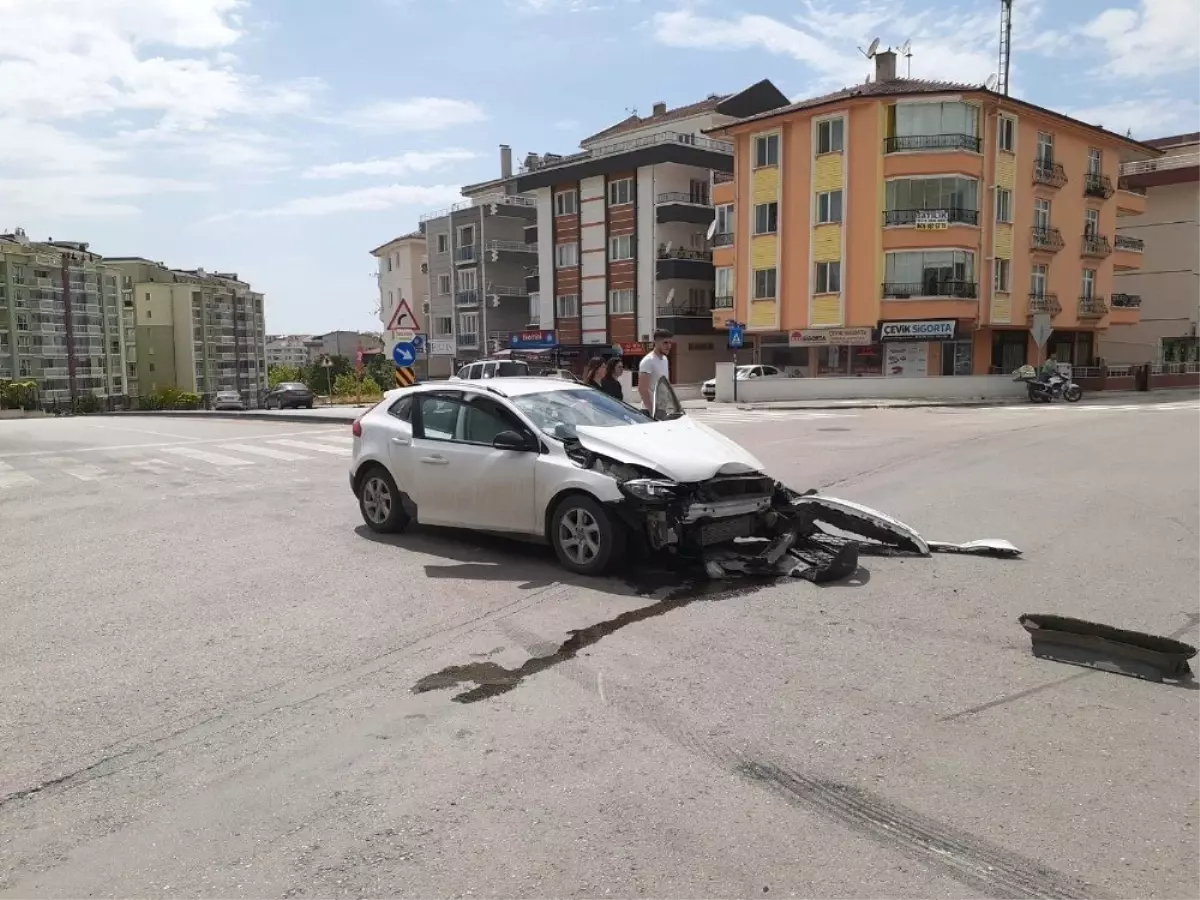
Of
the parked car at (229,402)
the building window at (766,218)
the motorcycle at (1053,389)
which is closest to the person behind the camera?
the motorcycle at (1053,389)

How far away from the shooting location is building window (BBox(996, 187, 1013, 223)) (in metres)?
39.6

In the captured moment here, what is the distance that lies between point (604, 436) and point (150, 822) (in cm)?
442

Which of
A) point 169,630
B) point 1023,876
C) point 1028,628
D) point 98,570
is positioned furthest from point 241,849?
point 98,570

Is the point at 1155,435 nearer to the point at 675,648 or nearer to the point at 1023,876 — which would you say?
the point at 675,648

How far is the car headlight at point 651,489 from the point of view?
21.5 feet

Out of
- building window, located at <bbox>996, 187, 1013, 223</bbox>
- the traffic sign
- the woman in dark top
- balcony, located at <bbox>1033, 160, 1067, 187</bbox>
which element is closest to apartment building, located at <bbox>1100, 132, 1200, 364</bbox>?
balcony, located at <bbox>1033, 160, 1067, 187</bbox>

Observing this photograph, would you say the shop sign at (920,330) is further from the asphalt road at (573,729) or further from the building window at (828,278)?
the asphalt road at (573,729)

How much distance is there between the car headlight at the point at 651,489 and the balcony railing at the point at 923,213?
35.0 meters

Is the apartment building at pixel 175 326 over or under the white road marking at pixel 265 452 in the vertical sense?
over

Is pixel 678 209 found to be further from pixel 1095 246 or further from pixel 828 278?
pixel 1095 246

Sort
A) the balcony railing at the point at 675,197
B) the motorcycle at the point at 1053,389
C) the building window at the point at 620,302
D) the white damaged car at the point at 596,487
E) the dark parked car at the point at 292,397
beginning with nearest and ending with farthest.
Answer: the white damaged car at the point at 596,487, the motorcycle at the point at 1053,389, the dark parked car at the point at 292,397, the balcony railing at the point at 675,197, the building window at the point at 620,302

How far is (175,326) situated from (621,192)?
93.5m

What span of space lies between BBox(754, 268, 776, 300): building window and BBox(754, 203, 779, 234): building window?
186cm

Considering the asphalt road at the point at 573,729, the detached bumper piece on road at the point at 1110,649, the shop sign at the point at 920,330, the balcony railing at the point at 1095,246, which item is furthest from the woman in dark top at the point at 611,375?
the balcony railing at the point at 1095,246
